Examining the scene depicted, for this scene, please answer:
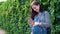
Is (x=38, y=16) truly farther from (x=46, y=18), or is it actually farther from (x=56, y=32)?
(x=56, y=32)

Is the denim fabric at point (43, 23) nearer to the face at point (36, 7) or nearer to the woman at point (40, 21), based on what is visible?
the woman at point (40, 21)

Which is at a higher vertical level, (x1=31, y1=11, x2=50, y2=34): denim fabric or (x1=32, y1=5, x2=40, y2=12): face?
(x1=32, y1=5, x2=40, y2=12): face

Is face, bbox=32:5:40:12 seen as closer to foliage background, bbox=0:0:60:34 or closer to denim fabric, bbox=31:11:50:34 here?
denim fabric, bbox=31:11:50:34

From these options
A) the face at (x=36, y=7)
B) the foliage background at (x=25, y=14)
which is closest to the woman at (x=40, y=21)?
the face at (x=36, y=7)

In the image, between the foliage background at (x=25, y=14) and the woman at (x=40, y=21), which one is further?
the foliage background at (x=25, y=14)

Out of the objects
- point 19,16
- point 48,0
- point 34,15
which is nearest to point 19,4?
point 19,16

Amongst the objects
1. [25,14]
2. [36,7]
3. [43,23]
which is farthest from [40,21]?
[25,14]

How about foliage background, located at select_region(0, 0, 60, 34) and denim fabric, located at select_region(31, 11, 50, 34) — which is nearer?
denim fabric, located at select_region(31, 11, 50, 34)

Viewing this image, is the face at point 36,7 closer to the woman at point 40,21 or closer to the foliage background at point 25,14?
the woman at point 40,21

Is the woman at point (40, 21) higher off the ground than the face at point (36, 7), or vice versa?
the face at point (36, 7)

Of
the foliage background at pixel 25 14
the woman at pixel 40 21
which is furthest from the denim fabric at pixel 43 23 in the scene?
the foliage background at pixel 25 14

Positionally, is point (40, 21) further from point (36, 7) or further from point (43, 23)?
point (36, 7)

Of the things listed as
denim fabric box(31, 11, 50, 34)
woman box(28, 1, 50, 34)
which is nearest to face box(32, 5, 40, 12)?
woman box(28, 1, 50, 34)

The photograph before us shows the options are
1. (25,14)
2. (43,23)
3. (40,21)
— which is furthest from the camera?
(25,14)
